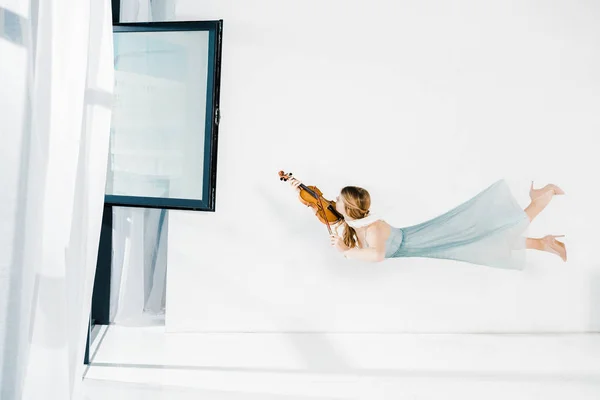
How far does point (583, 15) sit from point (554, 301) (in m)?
1.35

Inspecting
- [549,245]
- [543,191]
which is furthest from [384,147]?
[549,245]

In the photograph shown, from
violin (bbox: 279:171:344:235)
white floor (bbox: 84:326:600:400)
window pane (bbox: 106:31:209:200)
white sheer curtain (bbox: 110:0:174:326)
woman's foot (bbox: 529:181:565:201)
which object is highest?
window pane (bbox: 106:31:209:200)

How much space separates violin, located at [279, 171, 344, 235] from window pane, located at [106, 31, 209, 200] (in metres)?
0.45

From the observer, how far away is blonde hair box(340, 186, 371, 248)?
2.58 meters

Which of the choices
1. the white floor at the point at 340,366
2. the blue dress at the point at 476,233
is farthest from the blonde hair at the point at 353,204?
the white floor at the point at 340,366

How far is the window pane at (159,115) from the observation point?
230 centimetres

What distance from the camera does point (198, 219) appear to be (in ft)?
8.59

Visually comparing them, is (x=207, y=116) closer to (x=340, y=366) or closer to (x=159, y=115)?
(x=159, y=115)

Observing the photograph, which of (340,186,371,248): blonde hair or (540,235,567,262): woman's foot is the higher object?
(340,186,371,248): blonde hair

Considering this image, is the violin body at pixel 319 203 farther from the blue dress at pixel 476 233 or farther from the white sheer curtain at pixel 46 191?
the white sheer curtain at pixel 46 191

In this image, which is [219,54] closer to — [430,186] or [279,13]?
[279,13]

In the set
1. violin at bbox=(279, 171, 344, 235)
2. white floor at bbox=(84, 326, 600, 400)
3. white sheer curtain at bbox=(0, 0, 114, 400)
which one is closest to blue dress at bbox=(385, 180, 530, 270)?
violin at bbox=(279, 171, 344, 235)

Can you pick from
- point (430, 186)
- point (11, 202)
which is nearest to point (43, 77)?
point (11, 202)

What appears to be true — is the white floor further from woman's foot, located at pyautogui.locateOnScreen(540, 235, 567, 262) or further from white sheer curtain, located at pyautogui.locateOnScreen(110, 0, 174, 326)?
woman's foot, located at pyautogui.locateOnScreen(540, 235, 567, 262)
